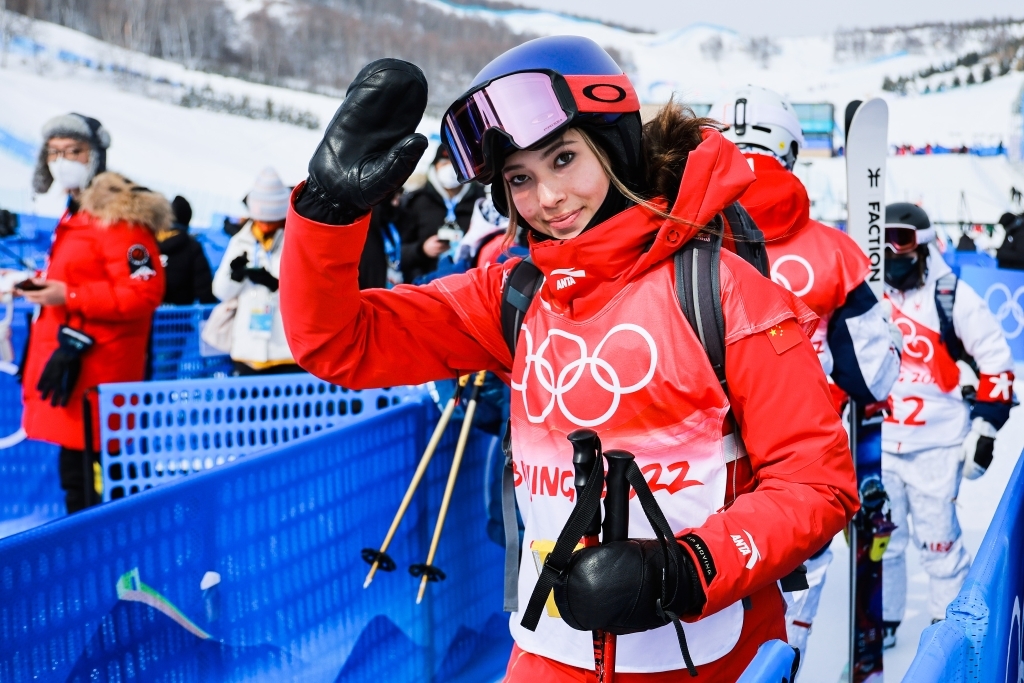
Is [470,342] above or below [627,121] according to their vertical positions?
below

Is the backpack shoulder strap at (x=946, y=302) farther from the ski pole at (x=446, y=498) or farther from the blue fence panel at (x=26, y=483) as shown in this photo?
the blue fence panel at (x=26, y=483)

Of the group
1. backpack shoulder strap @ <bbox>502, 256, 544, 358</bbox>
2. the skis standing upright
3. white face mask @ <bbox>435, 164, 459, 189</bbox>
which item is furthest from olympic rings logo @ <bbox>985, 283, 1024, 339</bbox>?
backpack shoulder strap @ <bbox>502, 256, 544, 358</bbox>

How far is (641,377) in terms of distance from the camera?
171 centimetres

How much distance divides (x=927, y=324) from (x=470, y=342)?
336 centimetres

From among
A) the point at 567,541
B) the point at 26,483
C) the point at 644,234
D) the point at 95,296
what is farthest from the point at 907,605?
the point at 26,483

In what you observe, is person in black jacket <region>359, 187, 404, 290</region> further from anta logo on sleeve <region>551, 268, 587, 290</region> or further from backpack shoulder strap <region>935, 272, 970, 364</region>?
anta logo on sleeve <region>551, 268, 587, 290</region>

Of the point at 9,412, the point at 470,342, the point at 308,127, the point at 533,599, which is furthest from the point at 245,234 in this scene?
the point at 308,127

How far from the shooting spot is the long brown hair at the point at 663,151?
1862mm

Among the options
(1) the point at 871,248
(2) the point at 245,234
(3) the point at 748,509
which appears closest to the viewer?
(3) the point at 748,509

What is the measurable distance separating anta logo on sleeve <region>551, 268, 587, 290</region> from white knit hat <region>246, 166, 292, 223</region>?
3895mm

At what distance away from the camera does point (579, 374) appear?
177 cm

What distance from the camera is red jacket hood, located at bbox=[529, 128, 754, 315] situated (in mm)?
1729

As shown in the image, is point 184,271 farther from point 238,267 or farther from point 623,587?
point 623,587

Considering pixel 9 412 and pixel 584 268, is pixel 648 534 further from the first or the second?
pixel 9 412
